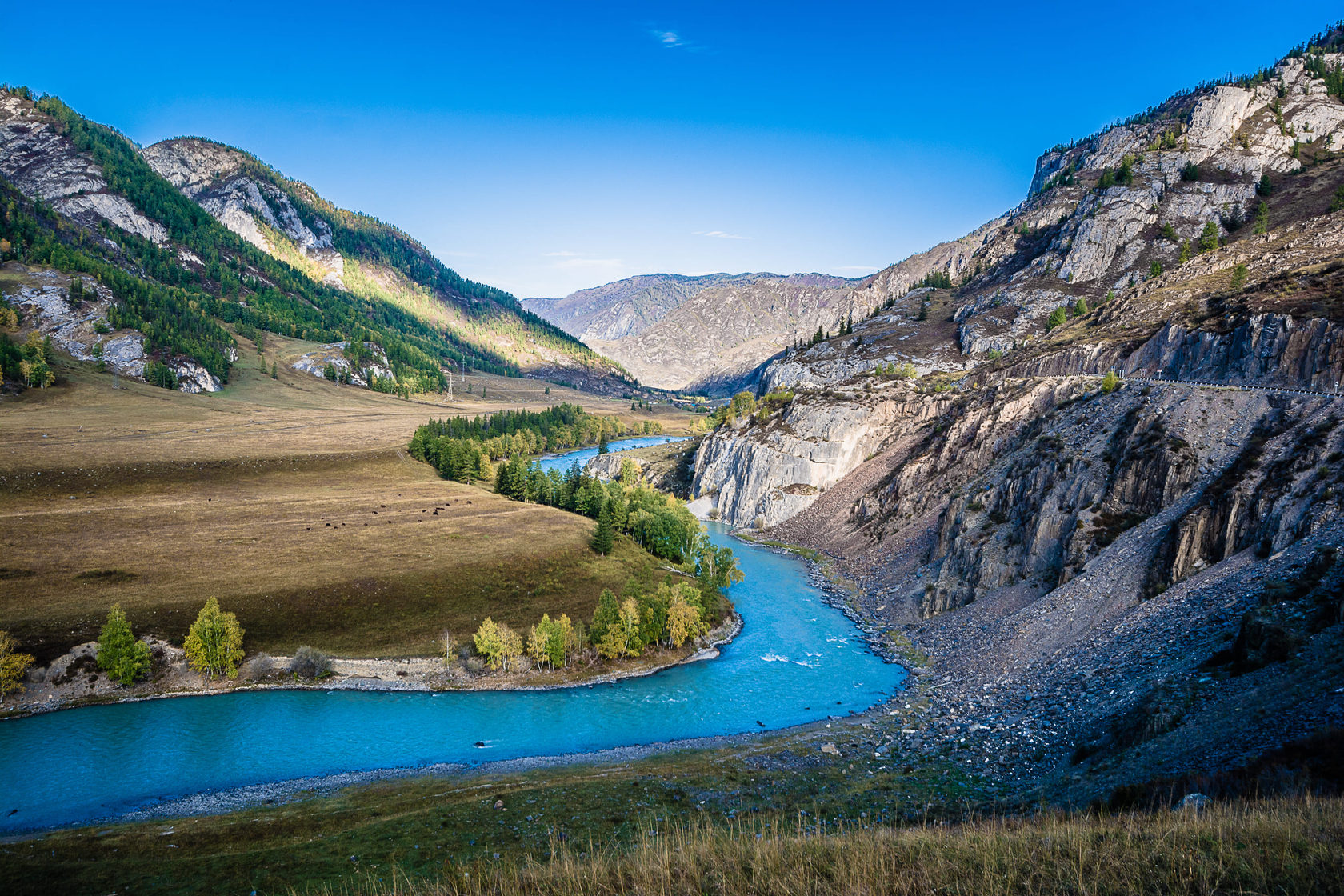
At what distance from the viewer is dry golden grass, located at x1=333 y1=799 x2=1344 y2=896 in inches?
361

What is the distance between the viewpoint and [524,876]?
12141 mm

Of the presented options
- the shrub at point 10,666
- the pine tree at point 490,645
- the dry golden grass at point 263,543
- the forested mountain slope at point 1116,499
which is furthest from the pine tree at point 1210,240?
the shrub at point 10,666

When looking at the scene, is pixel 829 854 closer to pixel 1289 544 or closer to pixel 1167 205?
pixel 1289 544

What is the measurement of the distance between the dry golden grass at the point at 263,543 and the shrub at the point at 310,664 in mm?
2075

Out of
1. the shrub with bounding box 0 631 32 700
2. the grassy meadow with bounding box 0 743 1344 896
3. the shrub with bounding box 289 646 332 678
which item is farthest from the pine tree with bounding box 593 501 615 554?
the shrub with bounding box 0 631 32 700

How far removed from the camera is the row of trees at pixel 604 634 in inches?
2361

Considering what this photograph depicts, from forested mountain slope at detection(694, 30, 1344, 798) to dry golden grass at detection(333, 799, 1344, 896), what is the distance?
56.7 ft

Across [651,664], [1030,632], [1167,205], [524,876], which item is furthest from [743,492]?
[1167,205]

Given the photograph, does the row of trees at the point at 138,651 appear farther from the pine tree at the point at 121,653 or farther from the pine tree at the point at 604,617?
the pine tree at the point at 604,617

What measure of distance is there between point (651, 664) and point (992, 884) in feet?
182

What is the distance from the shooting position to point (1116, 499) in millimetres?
58625

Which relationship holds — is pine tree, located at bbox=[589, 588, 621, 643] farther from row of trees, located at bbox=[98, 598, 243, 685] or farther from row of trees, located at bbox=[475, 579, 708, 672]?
row of trees, located at bbox=[98, 598, 243, 685]

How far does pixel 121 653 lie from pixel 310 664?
13.9 metres

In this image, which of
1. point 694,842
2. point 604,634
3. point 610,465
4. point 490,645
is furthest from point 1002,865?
point 610,465
